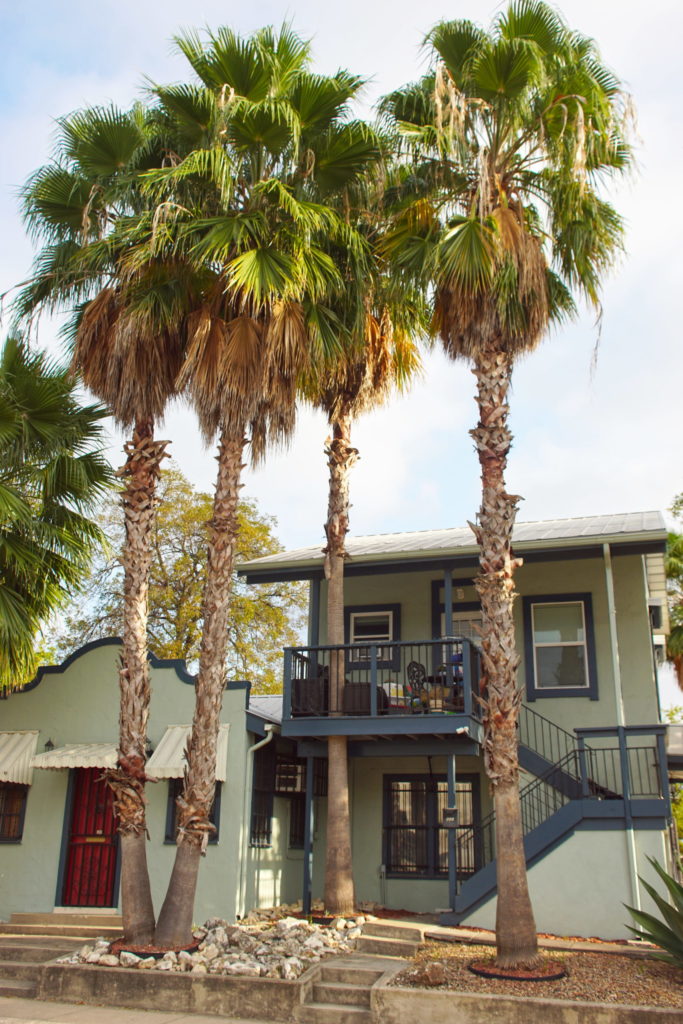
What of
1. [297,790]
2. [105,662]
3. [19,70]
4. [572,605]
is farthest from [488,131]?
[297,790]

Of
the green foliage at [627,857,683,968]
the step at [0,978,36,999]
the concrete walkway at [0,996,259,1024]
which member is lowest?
the concrete walkway at [0,996,259,1024]

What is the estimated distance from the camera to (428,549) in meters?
15.0

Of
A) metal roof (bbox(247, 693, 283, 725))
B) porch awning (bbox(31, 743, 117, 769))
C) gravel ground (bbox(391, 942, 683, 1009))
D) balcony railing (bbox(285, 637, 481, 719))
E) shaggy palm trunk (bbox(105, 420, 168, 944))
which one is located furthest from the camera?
metal roof (bbox(247, 693, 283, 725))

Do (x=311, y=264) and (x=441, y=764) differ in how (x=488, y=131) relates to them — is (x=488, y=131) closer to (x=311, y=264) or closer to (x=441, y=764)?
(x=311, y=264)

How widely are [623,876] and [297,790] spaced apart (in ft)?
21.6

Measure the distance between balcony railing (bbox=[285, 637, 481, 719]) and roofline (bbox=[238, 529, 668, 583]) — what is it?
1525 millimetres

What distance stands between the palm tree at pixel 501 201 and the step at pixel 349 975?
10.3 feet

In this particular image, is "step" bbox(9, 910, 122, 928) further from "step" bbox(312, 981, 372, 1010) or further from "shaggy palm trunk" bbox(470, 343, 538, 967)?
"shaggy palm trunk" bbox(470, 343, 538, 967)

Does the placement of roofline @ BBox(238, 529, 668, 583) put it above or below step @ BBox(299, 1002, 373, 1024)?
above

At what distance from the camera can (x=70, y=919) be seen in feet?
46.0

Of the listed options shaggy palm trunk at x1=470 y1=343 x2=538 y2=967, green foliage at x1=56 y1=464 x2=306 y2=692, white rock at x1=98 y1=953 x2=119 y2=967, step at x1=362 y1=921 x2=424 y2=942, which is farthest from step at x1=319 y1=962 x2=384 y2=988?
green foliage at x1=56 y1=464 x2=306 y2=692

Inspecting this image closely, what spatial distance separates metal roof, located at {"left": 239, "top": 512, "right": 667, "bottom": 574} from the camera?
1412 cm

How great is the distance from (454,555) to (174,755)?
18.4ft

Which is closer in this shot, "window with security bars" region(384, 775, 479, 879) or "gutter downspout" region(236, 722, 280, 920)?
"gutter downspout" region(236, 722, 280, 920)
